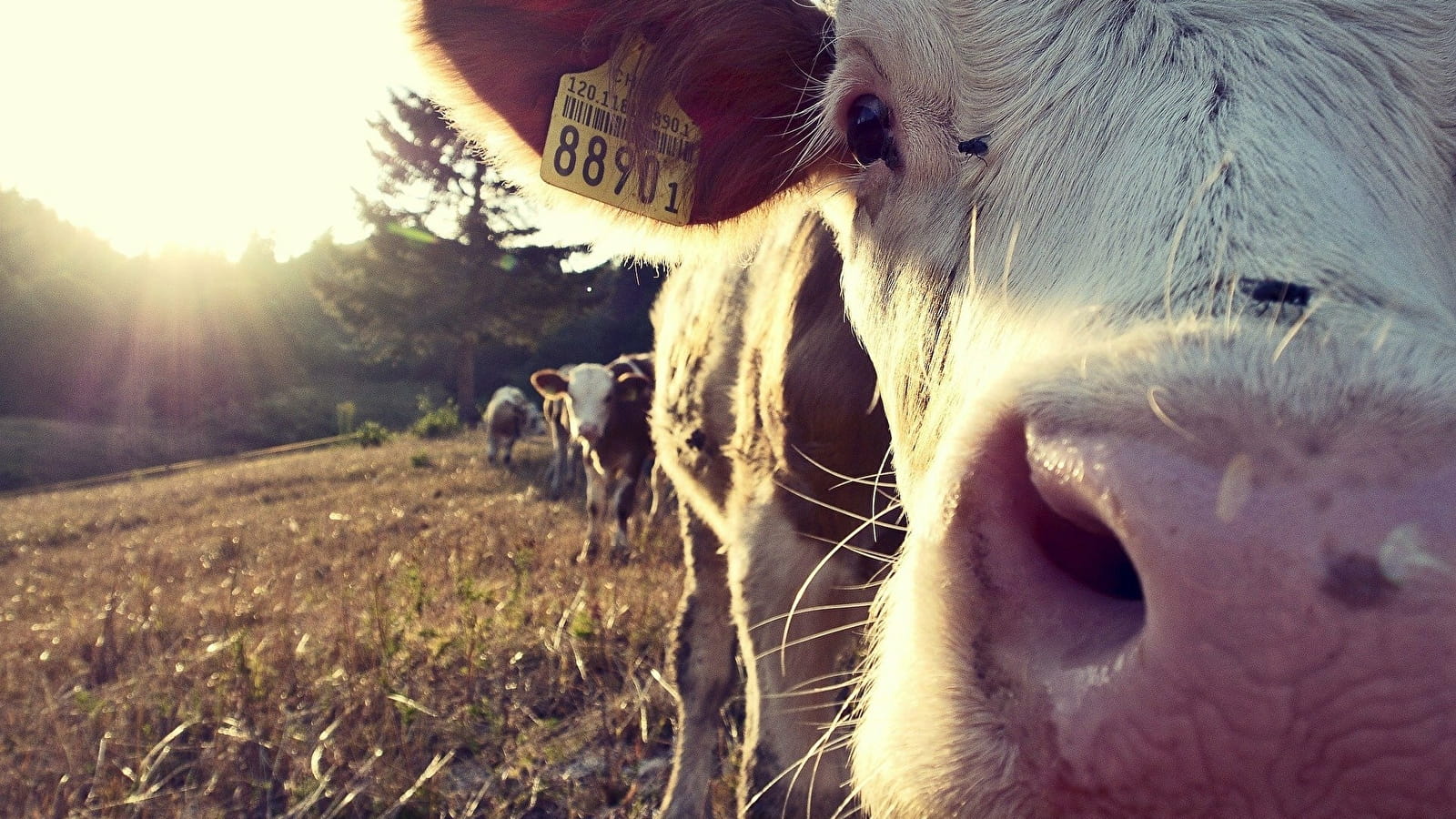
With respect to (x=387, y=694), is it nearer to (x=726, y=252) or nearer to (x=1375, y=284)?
(x=726, y=252)

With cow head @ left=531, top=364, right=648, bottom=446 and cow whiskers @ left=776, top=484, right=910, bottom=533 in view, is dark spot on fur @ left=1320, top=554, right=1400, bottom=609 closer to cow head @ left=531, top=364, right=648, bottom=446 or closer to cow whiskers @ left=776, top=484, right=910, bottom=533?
cow whiskers @ left=776, top=484, right=910, bottom=533

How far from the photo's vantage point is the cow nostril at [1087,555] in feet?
2.77

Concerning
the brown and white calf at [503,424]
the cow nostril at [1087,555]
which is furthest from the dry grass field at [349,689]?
the brown and white calf at [503,424]

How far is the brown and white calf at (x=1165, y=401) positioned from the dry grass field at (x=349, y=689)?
6.50 feet

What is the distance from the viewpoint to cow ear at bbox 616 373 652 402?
938 centimetres

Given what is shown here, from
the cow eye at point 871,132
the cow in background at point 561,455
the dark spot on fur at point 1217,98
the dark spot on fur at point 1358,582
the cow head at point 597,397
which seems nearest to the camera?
the dark spot on fur at point 1358,582

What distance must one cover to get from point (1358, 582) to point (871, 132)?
123cm

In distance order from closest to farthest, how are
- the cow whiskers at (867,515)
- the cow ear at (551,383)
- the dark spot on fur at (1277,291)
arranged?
1. the dark spot on fur at (1277,291)
2. the cow whiskers at (867,515)
3. the cow ear at (551,383)

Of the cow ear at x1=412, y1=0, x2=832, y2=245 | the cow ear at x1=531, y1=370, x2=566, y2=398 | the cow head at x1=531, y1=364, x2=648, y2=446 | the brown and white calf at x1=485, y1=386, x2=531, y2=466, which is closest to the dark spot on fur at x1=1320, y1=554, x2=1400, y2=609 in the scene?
the cow ear at x1=412, y1=0, x2=832, y2=245

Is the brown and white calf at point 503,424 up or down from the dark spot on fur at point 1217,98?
down

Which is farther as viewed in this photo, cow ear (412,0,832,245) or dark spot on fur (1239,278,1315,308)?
cow ear (412,0,832,245)

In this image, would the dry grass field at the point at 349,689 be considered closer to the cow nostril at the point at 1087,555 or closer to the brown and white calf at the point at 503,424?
the cow nostril at the point at 1087,555

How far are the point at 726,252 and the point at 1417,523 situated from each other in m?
2.08

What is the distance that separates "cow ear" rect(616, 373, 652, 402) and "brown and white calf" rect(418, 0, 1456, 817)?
25.5ft
